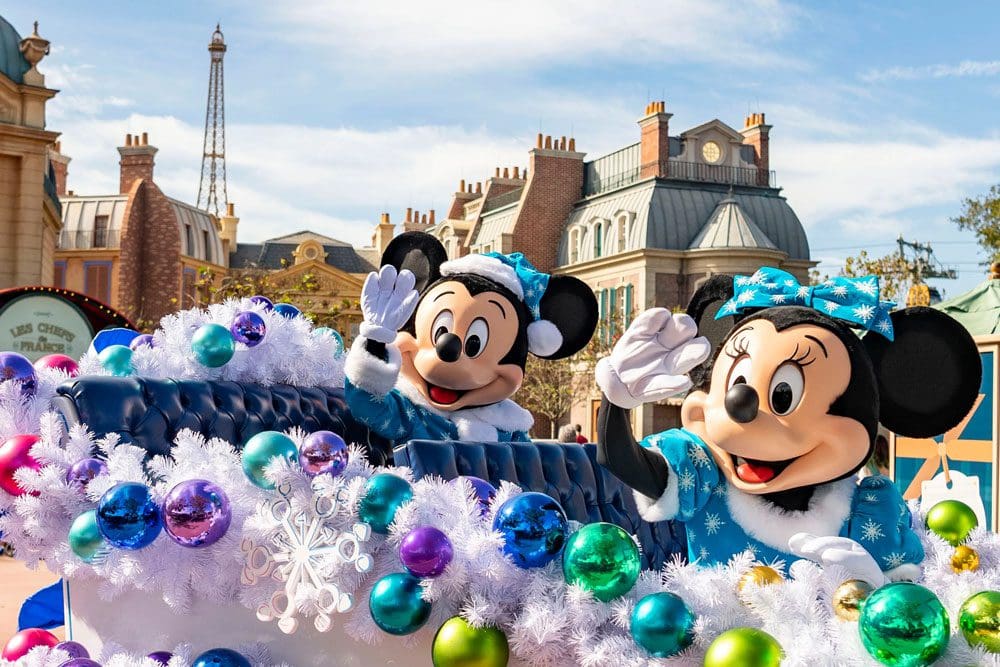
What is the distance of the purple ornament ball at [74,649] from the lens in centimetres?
347

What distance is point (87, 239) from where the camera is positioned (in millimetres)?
33906

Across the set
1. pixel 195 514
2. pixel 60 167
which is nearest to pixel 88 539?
pixel 195 514

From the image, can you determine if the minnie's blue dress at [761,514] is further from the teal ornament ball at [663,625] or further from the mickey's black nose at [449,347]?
the mickey's black nose at [449,347]

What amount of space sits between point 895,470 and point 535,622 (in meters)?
5.43

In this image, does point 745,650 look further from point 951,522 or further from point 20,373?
point 20,373

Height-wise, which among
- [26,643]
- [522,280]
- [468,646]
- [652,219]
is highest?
[652,219]

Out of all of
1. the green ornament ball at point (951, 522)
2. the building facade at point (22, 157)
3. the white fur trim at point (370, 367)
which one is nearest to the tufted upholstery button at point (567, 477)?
the white fur trim at point (370, 367)

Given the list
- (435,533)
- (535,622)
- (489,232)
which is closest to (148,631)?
(435,533)

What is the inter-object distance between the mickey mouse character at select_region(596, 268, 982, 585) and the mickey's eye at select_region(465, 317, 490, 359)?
1626mm

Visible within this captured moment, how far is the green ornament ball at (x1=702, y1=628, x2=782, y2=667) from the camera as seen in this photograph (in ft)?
7.68

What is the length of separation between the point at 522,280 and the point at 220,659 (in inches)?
105

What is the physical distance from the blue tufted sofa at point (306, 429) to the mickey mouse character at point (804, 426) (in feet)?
3.50

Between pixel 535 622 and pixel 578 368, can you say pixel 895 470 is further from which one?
pixel 578 368

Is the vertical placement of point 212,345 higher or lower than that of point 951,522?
higher
